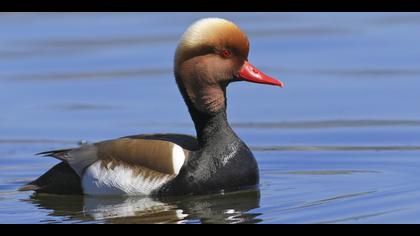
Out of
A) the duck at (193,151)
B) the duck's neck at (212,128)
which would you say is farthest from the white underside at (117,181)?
the duck's neck at (212,128)

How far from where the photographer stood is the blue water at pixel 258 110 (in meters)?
9.92

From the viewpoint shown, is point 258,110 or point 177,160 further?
point 258,110

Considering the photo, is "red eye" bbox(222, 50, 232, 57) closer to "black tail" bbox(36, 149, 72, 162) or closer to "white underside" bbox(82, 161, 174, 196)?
"white underside" bbox(82, 161, 174, 196)

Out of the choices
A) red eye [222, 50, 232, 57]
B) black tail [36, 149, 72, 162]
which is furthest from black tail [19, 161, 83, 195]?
red eye [222, 50, 232, 57]

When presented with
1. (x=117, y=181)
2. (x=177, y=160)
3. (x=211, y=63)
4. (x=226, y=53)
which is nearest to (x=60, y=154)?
(x=117, y=181)

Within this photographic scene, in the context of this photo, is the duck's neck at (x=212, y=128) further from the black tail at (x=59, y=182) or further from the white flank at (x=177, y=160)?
the black tail at (x=59, y=182)

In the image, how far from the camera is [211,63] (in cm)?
1036

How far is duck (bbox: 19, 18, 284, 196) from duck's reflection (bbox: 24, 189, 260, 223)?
99 mm

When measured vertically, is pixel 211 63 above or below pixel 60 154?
above

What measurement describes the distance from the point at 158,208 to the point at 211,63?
1254mm

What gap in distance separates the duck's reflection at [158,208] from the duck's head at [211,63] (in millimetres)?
817

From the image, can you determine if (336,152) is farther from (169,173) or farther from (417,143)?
(169,173)

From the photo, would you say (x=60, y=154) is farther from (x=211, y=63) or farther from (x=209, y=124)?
(x=211, y=63)

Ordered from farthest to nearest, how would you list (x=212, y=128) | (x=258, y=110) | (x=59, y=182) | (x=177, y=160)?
(x=258, y=110)
(x=59, y=182)
(x=212, y=128)
(x=177, y=160)
